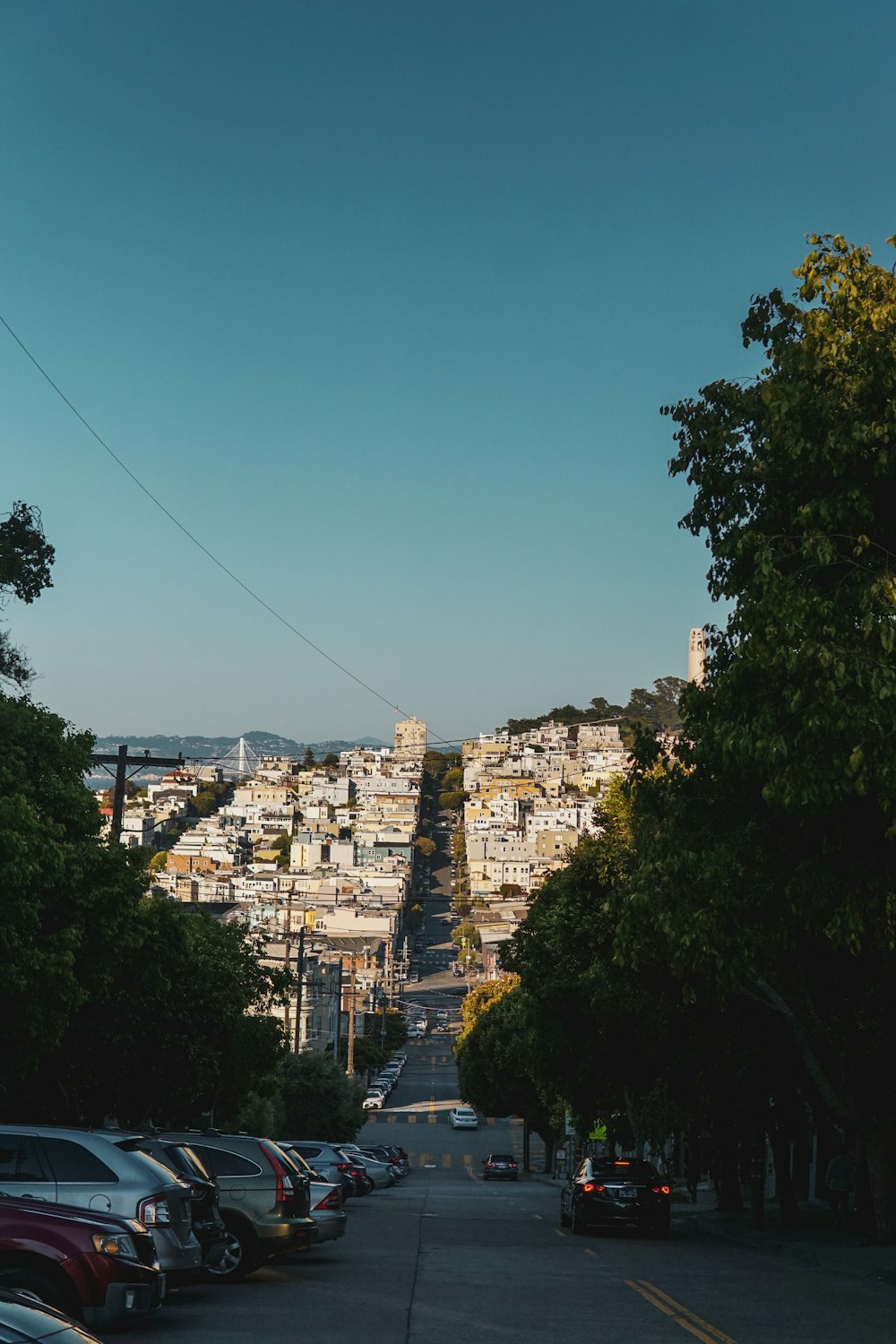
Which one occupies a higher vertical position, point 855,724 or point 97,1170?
point 855,724

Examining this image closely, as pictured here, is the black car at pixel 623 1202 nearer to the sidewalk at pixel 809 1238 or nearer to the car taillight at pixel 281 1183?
the sidewalk at pixel 809 1238

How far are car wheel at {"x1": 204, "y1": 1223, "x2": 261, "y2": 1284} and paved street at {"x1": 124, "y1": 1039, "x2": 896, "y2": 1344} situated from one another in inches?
10.7

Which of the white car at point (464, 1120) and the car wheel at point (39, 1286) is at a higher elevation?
the car wheel at point (39, 1286)

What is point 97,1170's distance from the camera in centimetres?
1244

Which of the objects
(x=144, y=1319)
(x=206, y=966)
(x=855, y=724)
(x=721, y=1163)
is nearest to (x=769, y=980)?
(x=855, y=724)

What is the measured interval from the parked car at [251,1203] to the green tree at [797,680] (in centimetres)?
504

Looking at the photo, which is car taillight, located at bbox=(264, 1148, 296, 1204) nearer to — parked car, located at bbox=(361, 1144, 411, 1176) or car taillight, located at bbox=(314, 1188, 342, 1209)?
car taillight, located at bbox=(314, 1188, 342, 1209)

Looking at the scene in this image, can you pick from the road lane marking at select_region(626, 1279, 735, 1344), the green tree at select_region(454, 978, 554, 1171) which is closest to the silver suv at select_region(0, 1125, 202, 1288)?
the road lane marking at select_region(626, 1279, 735, 1344)

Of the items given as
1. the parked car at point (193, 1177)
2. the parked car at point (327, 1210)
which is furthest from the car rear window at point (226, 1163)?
the parked car at point (327, 1210)

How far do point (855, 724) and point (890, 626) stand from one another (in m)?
0.93

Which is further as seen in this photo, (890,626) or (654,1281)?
(654,1281)

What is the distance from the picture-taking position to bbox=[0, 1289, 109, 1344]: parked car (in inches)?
202

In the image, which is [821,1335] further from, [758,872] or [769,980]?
[769,980]

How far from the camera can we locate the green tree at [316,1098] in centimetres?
6844
